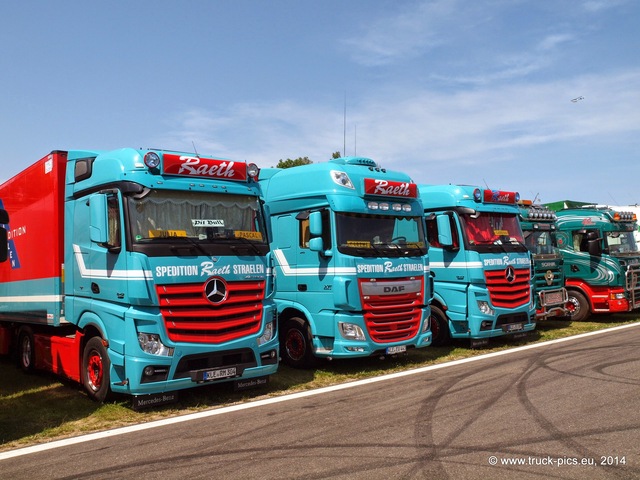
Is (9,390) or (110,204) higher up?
(110,204)

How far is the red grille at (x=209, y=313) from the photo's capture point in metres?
7.16

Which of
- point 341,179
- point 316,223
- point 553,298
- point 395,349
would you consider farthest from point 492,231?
point 316,223

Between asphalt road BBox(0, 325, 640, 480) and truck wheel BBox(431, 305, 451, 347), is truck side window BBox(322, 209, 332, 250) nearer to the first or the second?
asphalt road BBox(0, 325, 640, 480)

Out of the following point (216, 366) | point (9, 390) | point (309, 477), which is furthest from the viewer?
point (9, 390)

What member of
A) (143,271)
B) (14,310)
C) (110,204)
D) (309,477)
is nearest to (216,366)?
(143,271)

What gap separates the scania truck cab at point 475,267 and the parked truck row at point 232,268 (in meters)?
0.04

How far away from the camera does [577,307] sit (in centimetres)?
1599

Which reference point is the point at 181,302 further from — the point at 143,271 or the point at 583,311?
the point at 583,311

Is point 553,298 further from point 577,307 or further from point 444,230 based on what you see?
point 444,230

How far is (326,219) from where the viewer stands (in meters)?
9.41

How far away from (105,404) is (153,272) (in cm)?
193

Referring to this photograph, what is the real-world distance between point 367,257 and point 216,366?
3.09 meters

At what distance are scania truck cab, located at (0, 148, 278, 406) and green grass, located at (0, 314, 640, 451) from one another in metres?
0.28

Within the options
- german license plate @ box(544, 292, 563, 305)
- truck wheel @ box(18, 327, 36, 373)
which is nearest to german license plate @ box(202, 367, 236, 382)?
truck wheel @ box(18, 327, 36, 373)
